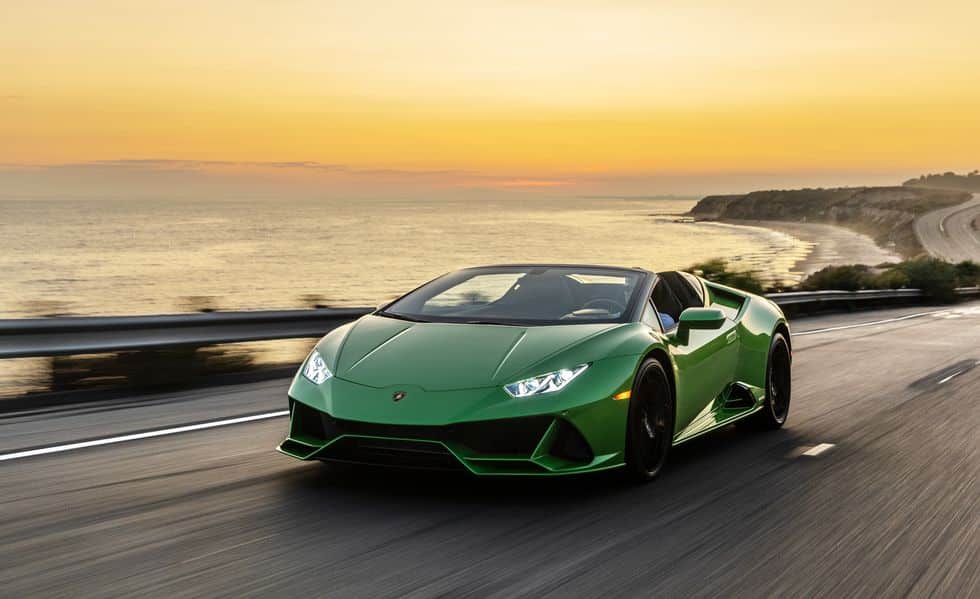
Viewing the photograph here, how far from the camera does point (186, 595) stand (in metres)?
3.80

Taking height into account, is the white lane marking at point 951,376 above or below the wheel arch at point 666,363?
below

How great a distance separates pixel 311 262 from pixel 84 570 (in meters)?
43.3

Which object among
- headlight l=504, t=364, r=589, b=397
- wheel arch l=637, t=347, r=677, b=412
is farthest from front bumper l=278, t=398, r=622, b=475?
wheel arch l=637, t=347, r=677, b=412

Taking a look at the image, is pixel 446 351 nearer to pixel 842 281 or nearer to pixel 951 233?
pixel 842 281

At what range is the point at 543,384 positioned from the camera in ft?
17.3

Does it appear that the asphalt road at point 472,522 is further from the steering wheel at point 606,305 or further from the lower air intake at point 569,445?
the steering wheel at point 606,305

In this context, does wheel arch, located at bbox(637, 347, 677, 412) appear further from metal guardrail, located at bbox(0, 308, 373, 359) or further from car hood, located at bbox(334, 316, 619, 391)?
metal guardrail, located at bbox(0, 308, 373, 359)

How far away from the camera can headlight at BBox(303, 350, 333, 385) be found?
5.52m

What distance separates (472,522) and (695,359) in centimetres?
222

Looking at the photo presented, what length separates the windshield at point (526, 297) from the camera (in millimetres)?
6281

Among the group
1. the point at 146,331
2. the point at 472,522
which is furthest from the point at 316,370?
the point at 146,331

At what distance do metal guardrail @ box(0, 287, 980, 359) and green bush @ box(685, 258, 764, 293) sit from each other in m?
13.1

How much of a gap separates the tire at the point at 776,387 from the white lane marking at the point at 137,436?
3.54m

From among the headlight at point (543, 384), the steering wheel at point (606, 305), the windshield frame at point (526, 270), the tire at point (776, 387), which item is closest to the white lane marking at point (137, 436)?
the windshield frame at point (526, 270)
